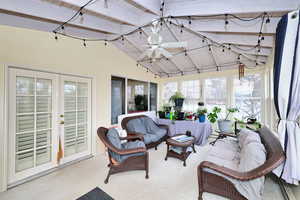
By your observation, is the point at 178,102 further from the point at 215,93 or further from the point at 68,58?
the point at 68,58

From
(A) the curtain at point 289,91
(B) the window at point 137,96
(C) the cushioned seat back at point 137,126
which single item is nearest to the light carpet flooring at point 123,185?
(A) the curtain at point 289,91

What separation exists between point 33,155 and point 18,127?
0.63 m

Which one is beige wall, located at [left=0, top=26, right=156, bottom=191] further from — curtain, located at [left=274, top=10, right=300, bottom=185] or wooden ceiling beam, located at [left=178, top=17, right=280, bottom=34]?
curtain, located at [left=274, top=10, right=300, bottom=185]

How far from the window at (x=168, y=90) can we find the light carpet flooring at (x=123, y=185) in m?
3.56

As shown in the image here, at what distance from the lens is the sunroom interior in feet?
5.49

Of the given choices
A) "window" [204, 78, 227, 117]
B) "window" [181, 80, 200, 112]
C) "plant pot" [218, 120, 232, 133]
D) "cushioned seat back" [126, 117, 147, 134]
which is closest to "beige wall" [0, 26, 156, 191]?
"cushioned seat back" [126, 117, 147, 134]

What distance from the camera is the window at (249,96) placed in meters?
4.18

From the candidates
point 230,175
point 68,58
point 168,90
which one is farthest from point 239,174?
point 168,90

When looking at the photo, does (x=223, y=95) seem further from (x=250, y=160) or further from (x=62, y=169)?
(x=62, y=169)

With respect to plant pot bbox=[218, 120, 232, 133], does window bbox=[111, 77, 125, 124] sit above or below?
above

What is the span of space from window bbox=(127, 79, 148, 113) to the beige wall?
1.15 feet

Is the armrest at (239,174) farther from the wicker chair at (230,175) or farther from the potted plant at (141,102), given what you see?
the potted plant at (141,102)

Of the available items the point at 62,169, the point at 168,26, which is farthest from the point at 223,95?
the point at 62,169

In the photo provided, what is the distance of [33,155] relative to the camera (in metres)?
2.52
